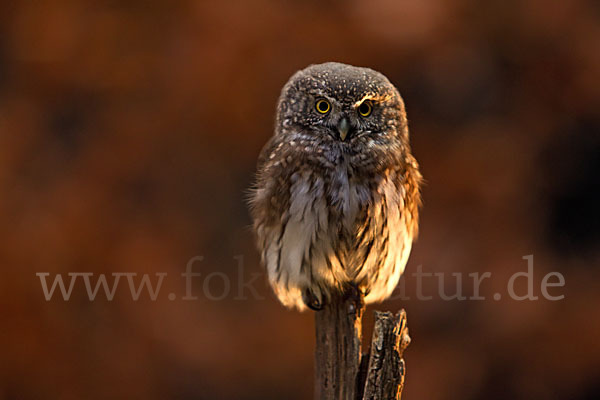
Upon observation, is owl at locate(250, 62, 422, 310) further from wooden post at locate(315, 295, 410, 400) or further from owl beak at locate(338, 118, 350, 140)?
wooden post at locate(315, 295, 410, 400)

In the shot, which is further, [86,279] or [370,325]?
[86,279]

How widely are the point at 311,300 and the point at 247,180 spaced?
1998 mm

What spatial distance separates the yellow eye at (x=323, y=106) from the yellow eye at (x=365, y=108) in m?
0.12

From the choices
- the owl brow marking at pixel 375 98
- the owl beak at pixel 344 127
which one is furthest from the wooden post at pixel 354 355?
the owl brow marking at pixel 375 98

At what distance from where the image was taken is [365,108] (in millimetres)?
2312

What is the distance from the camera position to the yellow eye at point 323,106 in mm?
2301

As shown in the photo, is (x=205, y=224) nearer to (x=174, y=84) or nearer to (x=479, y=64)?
(x=174, y=84)

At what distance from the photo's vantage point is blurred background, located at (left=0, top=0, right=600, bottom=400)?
4305 mm

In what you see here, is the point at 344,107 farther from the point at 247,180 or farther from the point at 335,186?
the point at 247,180

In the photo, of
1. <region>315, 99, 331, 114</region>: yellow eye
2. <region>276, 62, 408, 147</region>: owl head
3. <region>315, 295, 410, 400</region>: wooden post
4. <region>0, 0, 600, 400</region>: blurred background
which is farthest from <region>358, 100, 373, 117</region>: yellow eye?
<region>0, 0, 600, 400</region>: blurred background

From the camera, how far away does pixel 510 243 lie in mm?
4414

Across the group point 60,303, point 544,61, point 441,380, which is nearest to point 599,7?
point 544,61

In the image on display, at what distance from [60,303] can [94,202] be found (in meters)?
0.73

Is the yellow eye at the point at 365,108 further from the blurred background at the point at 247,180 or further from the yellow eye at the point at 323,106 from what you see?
the blurred background at the point at 247,180
